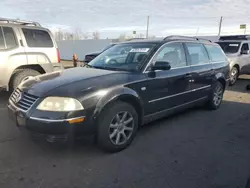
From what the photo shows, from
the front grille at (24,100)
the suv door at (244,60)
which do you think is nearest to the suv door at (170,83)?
the front grille at (24,100)

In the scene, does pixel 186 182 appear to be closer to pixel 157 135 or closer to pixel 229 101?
pixel 157 135

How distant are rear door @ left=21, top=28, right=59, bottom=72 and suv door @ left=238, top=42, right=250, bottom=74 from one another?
24.5 feet

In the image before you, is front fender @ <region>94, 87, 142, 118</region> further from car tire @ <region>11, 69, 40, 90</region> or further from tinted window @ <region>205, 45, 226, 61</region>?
car tire @ <region>11, 69, 40, 90</region>

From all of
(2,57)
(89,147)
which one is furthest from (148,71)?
(2,57)

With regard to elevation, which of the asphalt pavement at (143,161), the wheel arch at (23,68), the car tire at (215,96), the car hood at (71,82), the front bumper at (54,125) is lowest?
the asphalt pavement at (143,161)

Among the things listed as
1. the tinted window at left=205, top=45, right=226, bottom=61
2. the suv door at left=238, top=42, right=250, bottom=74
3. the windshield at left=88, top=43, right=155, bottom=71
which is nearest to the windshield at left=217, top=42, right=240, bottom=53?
the suv door at left=238, top=42, right=250, bottom=74

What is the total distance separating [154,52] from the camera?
3.93 m

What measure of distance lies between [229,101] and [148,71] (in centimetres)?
394

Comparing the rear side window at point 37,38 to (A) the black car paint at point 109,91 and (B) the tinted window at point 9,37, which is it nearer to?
(B) the tinted window at point 9,37

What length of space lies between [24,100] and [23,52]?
3.11 metres

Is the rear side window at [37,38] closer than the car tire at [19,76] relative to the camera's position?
No

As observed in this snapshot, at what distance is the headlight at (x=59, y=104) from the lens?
2.88m

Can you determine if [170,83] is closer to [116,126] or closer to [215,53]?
[116,126]

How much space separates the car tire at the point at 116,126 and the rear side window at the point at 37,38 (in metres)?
3.86
